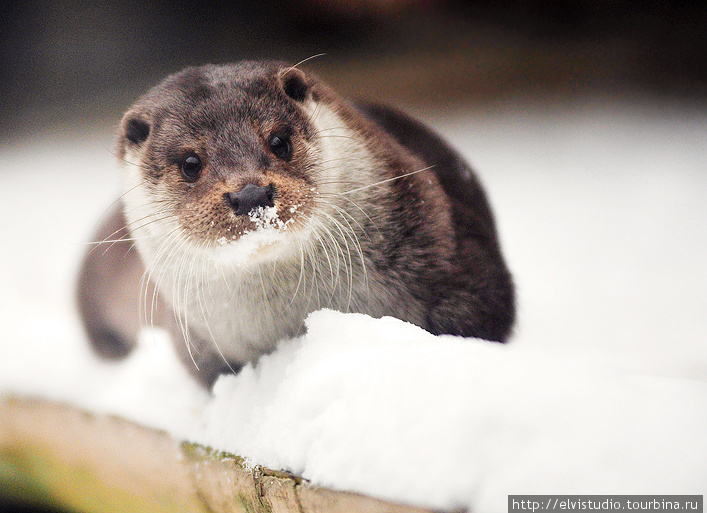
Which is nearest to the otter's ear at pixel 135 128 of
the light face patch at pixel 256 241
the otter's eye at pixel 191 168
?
the otter's eye at pixel 191 168

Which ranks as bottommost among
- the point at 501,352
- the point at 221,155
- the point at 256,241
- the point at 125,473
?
the point at 125,473

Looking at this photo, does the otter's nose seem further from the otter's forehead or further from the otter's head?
the otter's forehead

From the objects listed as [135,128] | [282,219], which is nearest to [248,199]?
[282,219]

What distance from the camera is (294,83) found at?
0.77 m

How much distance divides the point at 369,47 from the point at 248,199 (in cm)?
45

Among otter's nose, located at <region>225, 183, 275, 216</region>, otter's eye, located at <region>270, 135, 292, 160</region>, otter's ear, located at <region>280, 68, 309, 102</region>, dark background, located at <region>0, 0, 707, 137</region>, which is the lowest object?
otter's nose, located at <region>225, 183, 275, 216</region>

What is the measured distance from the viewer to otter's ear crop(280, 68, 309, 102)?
30.1 inches

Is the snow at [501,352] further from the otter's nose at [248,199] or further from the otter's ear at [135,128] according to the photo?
the otter's nose at [248,199]

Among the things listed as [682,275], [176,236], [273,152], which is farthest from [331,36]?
[682,275]

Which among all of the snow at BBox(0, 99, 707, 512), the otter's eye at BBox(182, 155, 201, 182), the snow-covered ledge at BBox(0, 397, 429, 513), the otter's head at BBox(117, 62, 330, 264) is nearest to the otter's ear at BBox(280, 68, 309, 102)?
the otter's head at BBox(117, 62, 330, 264)

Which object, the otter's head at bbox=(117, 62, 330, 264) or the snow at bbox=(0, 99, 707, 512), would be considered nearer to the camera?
the snow at bbox=(0, 99, 707, 512)

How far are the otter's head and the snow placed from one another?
0.18m

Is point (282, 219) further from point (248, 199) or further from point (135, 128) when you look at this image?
point (135, 128)

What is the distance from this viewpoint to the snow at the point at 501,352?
497mm
